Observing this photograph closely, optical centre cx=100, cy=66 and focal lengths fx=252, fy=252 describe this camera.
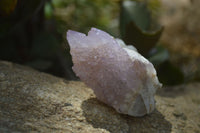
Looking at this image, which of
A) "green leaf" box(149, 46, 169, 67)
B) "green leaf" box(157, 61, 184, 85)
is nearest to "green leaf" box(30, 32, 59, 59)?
"green leaf" box(149, 46, 169, 67)

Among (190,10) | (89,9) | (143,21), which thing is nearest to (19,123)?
(143,21)

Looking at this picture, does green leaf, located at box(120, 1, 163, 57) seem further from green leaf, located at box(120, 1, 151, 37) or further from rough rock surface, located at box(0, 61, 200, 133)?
rough rock surface, located at box(0, 61, 200, 133)

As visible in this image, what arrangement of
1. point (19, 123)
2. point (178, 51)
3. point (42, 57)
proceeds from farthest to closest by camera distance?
1. point (178, 51)
2. point (42, 57)
3. point (19, 123)

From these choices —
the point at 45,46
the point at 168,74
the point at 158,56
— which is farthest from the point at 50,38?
the point at 168,74

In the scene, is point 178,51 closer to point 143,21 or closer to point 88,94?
point 143,21

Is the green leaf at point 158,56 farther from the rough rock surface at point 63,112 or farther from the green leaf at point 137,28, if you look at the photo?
the rough rock surface at point 63,112

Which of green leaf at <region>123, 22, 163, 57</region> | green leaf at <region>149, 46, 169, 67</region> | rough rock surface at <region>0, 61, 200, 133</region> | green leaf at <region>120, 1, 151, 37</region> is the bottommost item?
rough rock surface at <region>0, 61, 200, 133</region>

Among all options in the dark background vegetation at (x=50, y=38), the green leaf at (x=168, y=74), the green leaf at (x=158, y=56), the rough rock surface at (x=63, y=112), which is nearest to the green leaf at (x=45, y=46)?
the dark background vegetation at (x=50, y=38)
